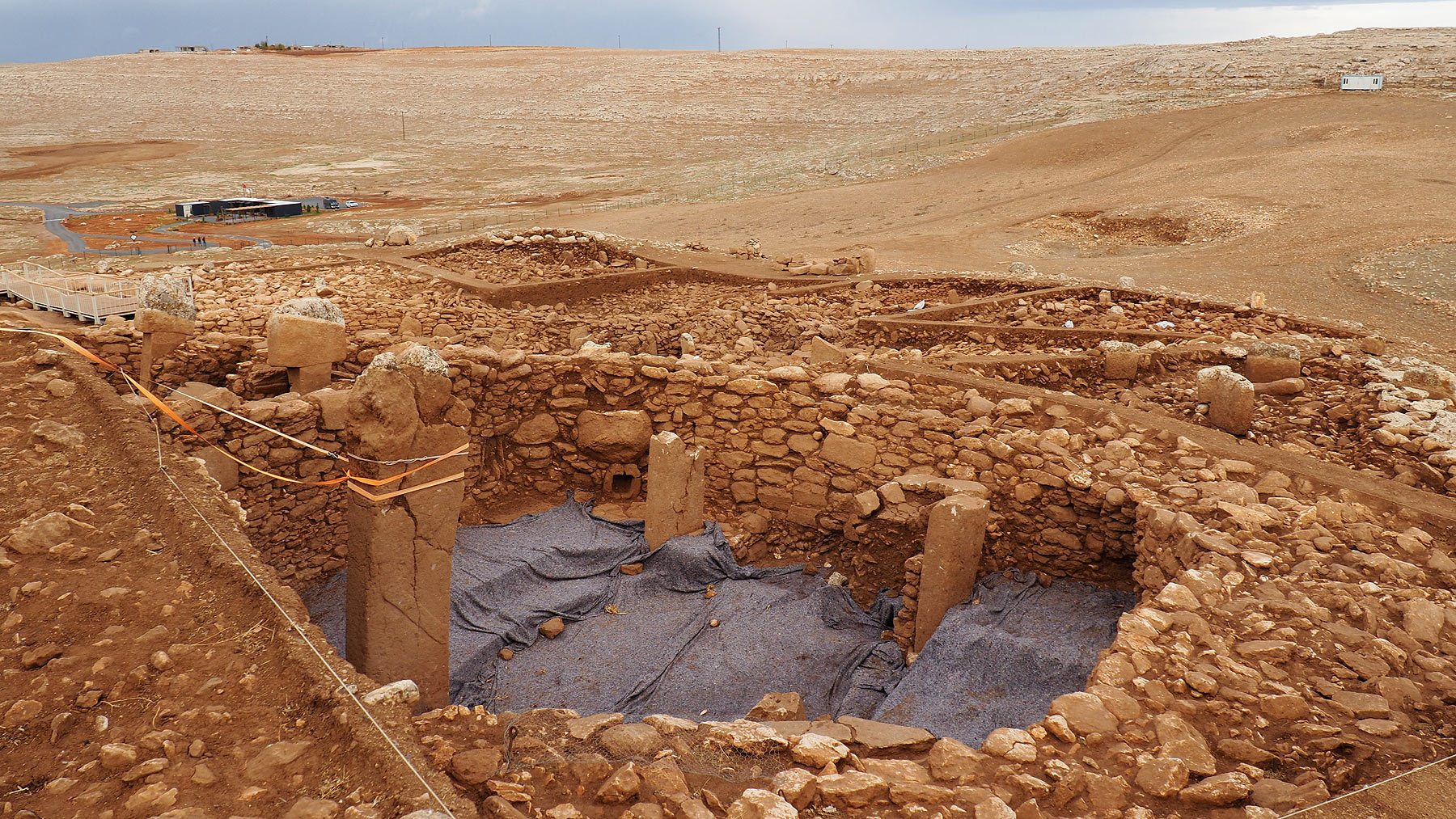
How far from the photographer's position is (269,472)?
6.24 m

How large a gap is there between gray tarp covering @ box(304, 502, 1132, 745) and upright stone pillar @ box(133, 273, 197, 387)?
2392 millimetres

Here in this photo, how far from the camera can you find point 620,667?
18.6 feet

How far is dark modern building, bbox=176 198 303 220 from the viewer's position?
24.3 metres

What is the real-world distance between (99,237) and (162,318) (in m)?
17.4

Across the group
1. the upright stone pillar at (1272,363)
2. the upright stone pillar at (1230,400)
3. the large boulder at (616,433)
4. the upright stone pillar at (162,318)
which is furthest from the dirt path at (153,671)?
the upright stone pillar at (1272,363)

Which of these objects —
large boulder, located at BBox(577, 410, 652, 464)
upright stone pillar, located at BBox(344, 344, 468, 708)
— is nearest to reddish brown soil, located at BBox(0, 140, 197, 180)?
large boulder, located at BBox(577, 410, 652, 464)

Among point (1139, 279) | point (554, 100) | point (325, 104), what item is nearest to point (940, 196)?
point (1139, 279)

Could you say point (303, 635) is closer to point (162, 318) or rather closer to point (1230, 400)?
point (162, 318)

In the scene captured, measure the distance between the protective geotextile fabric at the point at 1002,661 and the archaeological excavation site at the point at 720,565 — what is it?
0.03 meters

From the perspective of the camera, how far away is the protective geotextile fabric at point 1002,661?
443 centimetres

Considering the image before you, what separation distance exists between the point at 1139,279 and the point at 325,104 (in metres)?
52.3

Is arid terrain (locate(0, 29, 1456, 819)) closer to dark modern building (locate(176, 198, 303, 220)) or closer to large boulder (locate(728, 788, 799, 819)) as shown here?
large boulder (locate(728, 788, 799, 819))

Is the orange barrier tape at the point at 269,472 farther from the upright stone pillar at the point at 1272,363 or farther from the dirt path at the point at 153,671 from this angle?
the upright stone pillar at the point at 1272,363

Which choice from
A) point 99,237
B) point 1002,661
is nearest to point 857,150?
point 99,237
